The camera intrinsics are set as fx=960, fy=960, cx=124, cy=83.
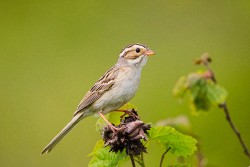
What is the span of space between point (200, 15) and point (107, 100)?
6.06m

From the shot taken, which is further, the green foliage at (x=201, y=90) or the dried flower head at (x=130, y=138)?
the green foliage at (x=201, y=90)

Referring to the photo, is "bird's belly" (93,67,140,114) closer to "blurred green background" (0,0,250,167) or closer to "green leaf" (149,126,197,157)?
"green leaf" (149,126,197,157)

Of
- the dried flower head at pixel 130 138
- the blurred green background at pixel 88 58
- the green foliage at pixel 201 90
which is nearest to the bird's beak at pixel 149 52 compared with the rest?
the green foliage at pixel 201 90

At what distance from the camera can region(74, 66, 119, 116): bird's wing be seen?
20.3 feet

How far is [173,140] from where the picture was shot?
180 inches

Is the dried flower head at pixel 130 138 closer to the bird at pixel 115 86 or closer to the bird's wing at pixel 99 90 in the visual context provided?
the bird at pixel 115 86

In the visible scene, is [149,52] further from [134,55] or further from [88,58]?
[88,58]

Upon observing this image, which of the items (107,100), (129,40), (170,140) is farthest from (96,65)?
(170,140)

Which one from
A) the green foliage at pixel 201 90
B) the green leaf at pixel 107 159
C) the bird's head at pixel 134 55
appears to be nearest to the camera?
the green leaf at pixel 107 159

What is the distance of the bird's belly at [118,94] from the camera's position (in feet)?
19.7

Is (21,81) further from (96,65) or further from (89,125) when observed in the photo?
(89,125)

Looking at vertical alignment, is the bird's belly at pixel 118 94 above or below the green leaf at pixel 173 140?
above

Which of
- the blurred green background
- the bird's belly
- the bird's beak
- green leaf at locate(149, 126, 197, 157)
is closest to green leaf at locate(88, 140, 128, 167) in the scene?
green leaf at locate(149, 126, 197, 157)

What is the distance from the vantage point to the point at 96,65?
11.3 meters
